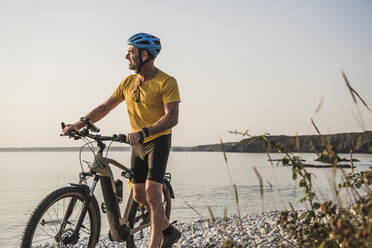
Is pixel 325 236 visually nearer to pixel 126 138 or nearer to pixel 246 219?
pixel 126 138

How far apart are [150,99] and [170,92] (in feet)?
0.82

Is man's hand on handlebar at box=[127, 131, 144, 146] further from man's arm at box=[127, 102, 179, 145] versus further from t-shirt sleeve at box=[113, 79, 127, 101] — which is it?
t-shirt sleeve at box=[113, 79, 127, 101]

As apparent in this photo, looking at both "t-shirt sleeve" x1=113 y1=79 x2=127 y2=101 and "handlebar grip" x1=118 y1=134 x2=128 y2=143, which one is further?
"t-shirt sleeve" x1=113 y1=79 x2=127 y2=101

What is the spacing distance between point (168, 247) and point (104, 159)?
4.70 ft

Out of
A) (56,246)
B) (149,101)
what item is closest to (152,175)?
(149,101)

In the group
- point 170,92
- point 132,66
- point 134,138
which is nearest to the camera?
point 134,138

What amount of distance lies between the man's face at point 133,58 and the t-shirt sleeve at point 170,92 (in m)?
0.41

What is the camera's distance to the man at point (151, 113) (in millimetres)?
3865

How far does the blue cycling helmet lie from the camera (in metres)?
3.96

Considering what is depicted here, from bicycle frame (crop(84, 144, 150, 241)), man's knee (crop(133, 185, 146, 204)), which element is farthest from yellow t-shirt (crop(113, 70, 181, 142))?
man's knee (crop(133, 185, 146, 204))

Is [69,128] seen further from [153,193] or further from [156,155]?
[153,193]

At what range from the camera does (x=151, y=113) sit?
13.1ft

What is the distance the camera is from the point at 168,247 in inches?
180

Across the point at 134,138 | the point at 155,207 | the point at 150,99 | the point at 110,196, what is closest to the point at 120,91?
the point at 150,99
